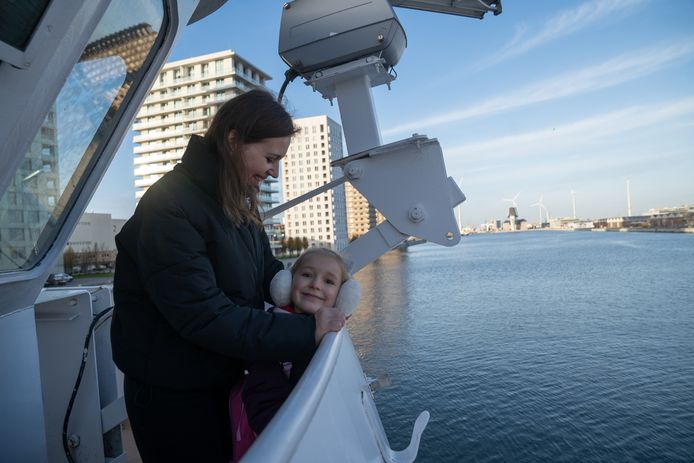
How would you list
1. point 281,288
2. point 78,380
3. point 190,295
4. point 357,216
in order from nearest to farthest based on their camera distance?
point 190,295
point 281,288
point 78,380
point 357,216

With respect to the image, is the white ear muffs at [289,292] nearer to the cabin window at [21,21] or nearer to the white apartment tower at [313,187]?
the cabin window at [21,21]

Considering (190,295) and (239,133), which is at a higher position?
(239,133)

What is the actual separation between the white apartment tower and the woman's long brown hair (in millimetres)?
69843

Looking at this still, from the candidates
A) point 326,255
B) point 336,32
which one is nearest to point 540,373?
point 336,32

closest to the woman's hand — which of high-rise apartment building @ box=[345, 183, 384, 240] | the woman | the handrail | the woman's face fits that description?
the woman

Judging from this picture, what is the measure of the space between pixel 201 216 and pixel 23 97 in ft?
1.95

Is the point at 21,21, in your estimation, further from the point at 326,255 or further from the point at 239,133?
the point at 326,255

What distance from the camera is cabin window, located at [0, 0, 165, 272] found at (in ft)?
5.24

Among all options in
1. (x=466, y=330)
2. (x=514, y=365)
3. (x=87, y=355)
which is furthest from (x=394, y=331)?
(x=87, y=355)

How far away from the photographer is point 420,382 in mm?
6656

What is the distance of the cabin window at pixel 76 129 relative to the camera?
1.60m

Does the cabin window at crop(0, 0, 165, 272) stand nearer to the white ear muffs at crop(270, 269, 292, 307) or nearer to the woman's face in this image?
the woman's face

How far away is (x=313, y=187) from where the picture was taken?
71438 millimetres

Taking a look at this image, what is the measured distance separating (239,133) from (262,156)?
0.10 meters
